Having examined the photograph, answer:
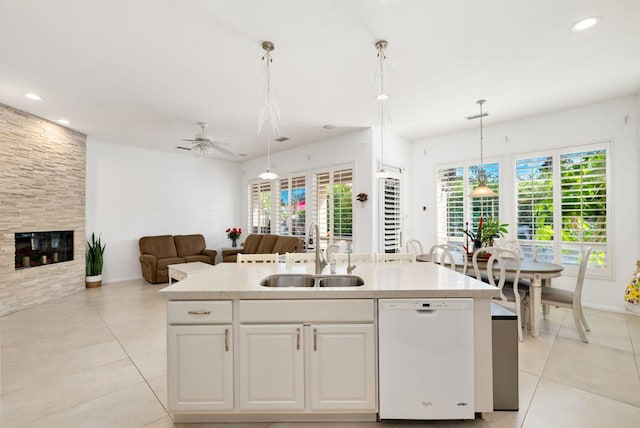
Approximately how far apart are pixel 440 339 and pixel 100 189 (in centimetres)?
675

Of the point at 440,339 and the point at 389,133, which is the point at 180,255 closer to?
the point at 389,133

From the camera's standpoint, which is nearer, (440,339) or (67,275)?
(440,339)

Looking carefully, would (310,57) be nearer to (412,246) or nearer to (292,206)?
(412,246)

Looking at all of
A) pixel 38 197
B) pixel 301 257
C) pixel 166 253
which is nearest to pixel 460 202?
pixel 301 257

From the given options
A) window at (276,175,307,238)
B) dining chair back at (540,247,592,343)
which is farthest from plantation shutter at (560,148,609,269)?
window at (276,175,307,238)

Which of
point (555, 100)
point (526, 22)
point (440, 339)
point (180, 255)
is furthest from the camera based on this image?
point (180, 255)

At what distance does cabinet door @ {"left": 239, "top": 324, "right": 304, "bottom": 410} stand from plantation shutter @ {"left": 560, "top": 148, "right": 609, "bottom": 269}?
14.8ft

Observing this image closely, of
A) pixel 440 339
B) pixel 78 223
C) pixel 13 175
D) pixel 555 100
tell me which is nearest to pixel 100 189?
pixel 78 223

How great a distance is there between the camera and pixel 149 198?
6.60 m

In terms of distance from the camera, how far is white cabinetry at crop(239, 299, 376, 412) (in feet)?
5.96

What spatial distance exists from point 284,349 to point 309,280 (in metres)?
0.59

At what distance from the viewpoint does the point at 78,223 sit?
5301 mm

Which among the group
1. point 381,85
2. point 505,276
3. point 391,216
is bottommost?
point 505,276

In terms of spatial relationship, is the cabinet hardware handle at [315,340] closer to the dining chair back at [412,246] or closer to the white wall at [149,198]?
the dining chair back at [412,246]
